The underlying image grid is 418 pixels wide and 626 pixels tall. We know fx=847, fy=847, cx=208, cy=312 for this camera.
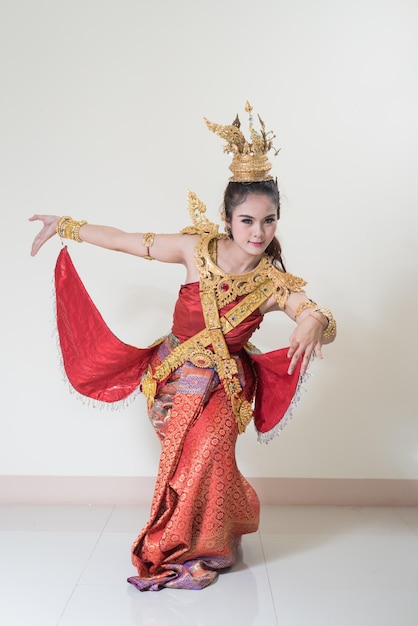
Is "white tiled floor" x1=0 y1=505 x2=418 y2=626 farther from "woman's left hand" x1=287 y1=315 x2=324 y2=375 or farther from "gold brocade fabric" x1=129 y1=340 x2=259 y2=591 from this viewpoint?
"woman's left hand" x1=287 y1=315 x2=324 y2=375

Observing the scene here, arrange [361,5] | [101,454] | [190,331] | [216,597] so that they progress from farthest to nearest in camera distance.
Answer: [101,454] < [361,5] < [190,331] < [216,597]

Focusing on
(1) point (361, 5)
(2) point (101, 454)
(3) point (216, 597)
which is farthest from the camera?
(2) point (101, 454)

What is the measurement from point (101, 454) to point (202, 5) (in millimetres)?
2000

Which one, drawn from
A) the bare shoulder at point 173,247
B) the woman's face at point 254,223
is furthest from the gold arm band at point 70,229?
the woman's face at point 254,223

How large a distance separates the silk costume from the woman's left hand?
0.79ft

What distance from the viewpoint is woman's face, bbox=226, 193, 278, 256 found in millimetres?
2811

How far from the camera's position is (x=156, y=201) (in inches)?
144

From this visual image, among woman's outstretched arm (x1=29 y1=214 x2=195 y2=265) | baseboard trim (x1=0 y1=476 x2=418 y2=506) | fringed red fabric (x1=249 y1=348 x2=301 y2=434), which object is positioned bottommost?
baseboard trim (x1=0 y1=476 x2=418 y2=506)

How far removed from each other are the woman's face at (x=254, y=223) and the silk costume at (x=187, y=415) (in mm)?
195

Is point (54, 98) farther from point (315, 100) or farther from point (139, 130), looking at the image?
point (315, 100)

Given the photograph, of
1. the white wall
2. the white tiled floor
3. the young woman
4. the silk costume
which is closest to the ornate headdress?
the young woman

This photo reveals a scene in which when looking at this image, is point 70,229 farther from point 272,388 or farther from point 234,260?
point 272,388

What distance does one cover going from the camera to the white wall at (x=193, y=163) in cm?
358

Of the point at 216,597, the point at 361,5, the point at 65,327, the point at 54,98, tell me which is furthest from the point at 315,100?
the point at 216,597
